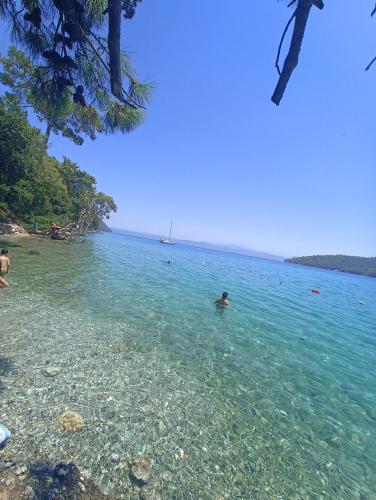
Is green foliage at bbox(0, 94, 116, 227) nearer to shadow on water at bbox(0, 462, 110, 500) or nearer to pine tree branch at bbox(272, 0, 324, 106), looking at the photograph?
shadow on water at bbox(0, 462, 110, 500)

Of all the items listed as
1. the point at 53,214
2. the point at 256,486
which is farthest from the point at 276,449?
the point at 53,214

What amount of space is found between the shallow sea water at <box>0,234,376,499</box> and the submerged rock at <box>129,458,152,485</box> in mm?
82

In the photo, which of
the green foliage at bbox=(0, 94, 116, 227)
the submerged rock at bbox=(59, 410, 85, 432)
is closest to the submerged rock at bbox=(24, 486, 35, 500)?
the submerged rock at bbox=(59, 410, 85, 432)

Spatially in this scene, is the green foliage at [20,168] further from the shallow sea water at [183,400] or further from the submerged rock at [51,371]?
the submerged rock at [51,371]

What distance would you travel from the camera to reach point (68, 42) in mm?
5012

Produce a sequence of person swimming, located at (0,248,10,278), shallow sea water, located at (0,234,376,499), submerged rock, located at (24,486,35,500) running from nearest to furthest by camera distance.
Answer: submerged rock, located at (24,486,35,500) < shallow sea water, located at (0,234,376,499) < person swimming, located at (0,248,10,278)

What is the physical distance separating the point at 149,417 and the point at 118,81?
6407 mm

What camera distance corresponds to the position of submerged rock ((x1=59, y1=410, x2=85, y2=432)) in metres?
4.70

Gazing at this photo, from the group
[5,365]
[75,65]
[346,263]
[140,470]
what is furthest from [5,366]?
[346,263]

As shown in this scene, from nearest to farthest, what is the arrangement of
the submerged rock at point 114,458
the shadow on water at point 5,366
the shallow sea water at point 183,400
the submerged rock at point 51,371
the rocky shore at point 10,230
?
the submerged rock at point 114,458 → the shallow sea water at point 183,400 → the shadow on water at point 5,366 → the submerged rock at point 51,371 → the rocky shore at point 10,230

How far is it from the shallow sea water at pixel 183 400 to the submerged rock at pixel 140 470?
0.08 m

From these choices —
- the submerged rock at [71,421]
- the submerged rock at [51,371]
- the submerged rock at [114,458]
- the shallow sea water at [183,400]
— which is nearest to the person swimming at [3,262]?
the shallow sea water at [183,400]

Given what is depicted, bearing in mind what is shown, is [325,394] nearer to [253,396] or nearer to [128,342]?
[253,396]

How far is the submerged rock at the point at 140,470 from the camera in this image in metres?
4.08
